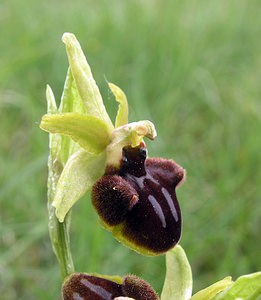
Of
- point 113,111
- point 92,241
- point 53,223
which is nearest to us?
point 53,223

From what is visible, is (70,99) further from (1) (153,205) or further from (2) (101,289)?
(2) (101,289)

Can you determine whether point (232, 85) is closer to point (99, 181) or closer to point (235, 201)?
point (235, 201)

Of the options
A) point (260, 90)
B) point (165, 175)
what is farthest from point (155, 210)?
point (260, 90)

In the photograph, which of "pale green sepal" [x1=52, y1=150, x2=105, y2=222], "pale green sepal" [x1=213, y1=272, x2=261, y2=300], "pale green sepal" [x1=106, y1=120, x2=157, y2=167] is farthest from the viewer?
"pale green sepal" [x1=106, y1=120, x2=157, y2=167]

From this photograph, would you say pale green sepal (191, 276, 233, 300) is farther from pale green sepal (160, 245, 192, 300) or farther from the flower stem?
the flower stem

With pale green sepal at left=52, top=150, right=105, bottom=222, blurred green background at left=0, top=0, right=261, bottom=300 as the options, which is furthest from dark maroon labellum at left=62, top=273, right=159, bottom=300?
blurred green background at left=0, top=0, right=261, bottom=300

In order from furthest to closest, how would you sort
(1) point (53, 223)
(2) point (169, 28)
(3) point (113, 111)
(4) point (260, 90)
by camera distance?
(2) point (169, 28) < (4) point (260, 90) < (3) point (113, 111) < (1) point (53, 223)
